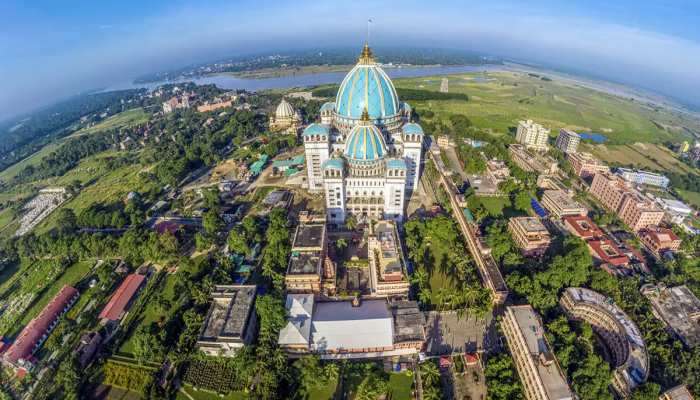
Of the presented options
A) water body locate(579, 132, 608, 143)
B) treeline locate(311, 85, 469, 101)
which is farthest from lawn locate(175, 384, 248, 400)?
treeline locate(311, 85, 469, 101)

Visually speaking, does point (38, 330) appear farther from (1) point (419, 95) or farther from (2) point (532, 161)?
(1) point (419, 95)

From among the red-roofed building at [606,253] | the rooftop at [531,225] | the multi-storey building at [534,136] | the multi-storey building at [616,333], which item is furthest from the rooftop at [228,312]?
the multi-storey building at [534,136]

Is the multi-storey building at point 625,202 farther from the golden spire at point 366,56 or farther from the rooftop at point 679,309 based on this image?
the golden spire at point 366,56

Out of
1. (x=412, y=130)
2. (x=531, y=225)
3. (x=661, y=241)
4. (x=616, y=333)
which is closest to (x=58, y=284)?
(x=412, y=130)

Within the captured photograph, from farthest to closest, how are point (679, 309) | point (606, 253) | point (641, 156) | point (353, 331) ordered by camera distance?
point (641, 156)
point (606, 253)
point (679, 309)
point (353, 331)

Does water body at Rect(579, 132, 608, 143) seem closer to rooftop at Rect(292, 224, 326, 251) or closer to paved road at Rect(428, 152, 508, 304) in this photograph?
paved road at Rect(428, 152, 508, 304)

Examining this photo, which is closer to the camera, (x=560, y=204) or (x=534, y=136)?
(x=560, y=204)

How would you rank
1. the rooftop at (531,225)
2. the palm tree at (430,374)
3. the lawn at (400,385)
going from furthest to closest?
the rooftop at (531,225) → the lawn at (400,385) → the palm tree at (430,374)

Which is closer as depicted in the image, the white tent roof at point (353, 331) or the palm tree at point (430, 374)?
the palm tree at point (430, 374)
